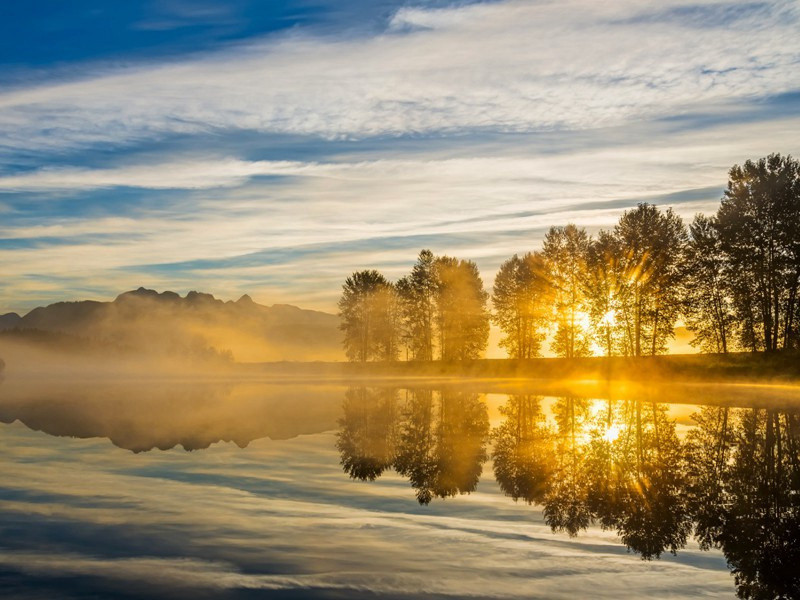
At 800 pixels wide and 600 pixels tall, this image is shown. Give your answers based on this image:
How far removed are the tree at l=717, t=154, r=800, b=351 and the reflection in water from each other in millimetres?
41572

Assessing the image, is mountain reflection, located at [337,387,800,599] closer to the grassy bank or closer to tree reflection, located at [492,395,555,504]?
tree reflection, located at [492,395,555,504]

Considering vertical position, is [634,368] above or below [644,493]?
above

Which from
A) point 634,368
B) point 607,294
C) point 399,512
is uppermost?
point 607,294

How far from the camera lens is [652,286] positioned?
2963 inches

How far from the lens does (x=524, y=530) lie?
1062cm

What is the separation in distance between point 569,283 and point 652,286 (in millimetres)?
16650

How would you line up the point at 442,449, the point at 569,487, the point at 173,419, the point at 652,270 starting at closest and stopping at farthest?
1. the point at 569,487
2. the point at 442,449
3. the point at 173,419
4. the point at 652,270

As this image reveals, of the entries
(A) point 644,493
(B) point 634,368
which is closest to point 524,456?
(A) point 644,493

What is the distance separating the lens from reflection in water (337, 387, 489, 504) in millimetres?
15297

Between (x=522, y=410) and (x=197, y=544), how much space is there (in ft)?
86.2

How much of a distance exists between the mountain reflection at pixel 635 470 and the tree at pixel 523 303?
→ 2452 inches

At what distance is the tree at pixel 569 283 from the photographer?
293ft

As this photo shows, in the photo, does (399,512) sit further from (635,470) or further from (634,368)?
(634,368)

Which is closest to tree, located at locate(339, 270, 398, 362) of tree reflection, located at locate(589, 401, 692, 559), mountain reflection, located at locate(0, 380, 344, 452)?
mountain reflection, located at locate(0, 380, 344, 452)
